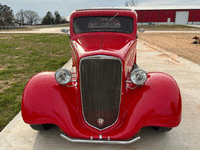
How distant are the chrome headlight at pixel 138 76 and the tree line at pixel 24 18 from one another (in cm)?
5674

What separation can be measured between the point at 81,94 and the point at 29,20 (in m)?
74.5

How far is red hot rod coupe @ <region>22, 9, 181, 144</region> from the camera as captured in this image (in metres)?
2.48

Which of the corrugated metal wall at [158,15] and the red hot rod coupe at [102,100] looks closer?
the red hot rod coupe at [102,100]

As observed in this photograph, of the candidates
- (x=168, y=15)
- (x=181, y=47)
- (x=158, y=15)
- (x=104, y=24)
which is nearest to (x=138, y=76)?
(x=104, y=24)

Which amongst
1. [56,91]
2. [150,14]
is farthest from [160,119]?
[150,14]

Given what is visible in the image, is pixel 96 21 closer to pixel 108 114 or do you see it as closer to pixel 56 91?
pixel 56 91

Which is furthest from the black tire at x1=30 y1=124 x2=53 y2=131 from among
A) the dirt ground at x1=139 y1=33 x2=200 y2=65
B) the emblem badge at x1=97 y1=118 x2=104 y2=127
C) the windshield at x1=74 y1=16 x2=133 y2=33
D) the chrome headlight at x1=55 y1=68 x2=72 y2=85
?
the dirt ground at x1=139 y1=33 x2=200 y2=65

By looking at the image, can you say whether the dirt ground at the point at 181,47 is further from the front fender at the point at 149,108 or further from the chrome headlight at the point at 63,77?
the chrome headlight at the point at 63,77

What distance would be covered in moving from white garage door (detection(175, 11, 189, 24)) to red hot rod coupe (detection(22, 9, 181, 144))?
43.1 metres

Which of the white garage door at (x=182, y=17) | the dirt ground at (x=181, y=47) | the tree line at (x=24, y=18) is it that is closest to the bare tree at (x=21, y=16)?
the tree line at (x=24, y=18)

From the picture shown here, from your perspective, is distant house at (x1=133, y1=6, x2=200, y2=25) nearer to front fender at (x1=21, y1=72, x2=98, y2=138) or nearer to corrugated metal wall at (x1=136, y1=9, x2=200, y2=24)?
corrugated metal wall at (x1=136, y1=9, x2=200, y2=24)

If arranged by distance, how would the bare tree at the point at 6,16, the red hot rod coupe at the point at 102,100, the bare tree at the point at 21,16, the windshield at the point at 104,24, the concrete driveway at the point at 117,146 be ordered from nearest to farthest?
the red hot rod coupe at the point at 102,100 → the concrete driveway at the point at 117,146 → the windshield at the point at 104,24 → the bare tree at the point at 6,16 → the bare tree at the point at 21,16

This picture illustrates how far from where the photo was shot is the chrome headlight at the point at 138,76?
2.64 metres

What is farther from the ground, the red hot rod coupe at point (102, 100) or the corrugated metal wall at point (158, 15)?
the corrugated metal wall at point (158, 15)
